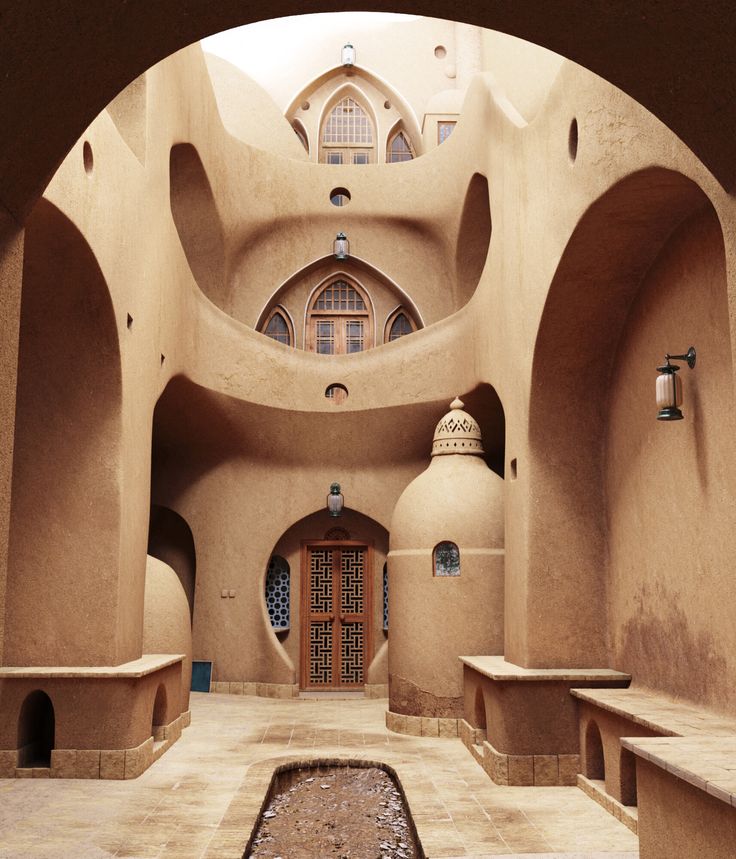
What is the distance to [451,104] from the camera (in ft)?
57.8

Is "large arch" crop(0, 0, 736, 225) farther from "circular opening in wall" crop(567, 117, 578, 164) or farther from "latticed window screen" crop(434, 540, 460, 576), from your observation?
"latticed window screen" crop(434, 540, 460, 576)

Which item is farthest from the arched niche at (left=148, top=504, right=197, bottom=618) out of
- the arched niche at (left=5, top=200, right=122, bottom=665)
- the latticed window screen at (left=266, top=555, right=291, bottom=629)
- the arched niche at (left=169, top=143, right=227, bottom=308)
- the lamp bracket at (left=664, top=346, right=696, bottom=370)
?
the lamp bracket at (left=664, top=346, right=696, bottom=370)

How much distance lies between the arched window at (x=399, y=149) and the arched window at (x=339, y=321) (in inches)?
146

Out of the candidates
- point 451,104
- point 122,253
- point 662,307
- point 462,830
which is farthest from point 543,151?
point 451,104

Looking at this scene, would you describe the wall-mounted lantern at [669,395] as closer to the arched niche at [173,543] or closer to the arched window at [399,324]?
the arched window at [399,324]

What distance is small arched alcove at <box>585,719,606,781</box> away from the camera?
7812 mm

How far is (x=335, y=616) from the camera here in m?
14.7

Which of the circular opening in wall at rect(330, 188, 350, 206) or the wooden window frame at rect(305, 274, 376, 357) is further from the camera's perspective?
the wooden window frame at rect(305, 274, 376, 357)

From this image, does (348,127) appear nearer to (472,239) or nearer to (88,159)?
(472,239)

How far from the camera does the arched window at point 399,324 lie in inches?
634

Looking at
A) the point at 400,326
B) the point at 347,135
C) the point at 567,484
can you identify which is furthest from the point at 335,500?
the point at 347,135

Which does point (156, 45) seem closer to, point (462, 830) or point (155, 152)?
point (462, 830)

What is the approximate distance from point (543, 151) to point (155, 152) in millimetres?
4324

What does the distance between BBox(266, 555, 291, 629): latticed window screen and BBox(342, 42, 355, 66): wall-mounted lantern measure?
1009 cm
